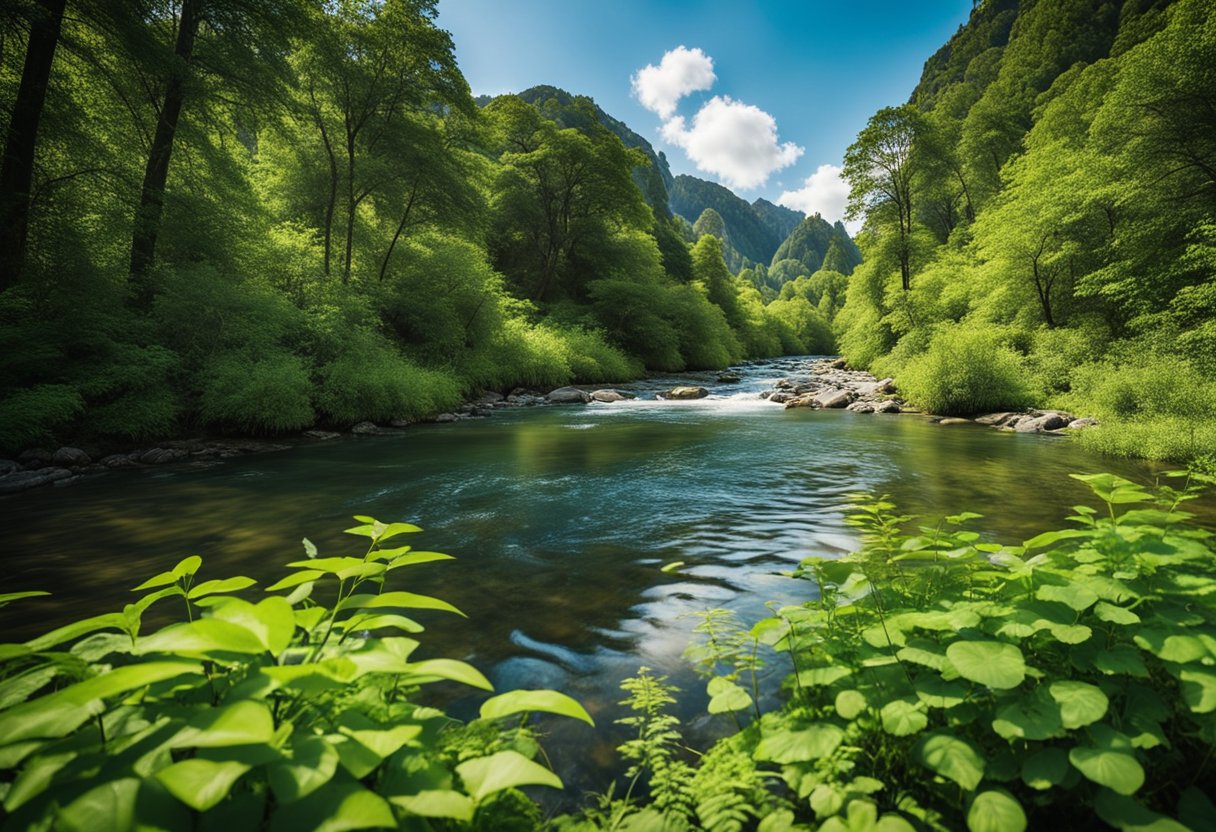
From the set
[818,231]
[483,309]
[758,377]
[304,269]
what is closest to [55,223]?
[304,269]

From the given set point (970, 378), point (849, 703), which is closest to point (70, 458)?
point (849, 703)

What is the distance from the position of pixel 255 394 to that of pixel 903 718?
1270 cm

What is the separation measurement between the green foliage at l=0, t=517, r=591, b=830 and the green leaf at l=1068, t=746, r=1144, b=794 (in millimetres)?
1465

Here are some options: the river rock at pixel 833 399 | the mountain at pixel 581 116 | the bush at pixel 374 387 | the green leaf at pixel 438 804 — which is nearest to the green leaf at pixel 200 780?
the green leaf at pixel 438 804

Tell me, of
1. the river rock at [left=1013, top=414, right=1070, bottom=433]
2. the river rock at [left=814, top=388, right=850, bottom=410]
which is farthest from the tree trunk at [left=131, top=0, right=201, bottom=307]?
the river rock at [left=1013, top=414, right=1070, bottom=433]

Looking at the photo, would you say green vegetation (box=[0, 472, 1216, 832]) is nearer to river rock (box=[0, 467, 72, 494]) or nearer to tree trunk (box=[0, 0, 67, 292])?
river rock (box=[0, 467, 72, 494])

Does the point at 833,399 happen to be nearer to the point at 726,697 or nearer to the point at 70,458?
the point at 726,697

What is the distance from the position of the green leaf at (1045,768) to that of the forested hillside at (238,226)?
12121 millimetres

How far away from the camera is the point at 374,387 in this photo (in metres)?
13.6

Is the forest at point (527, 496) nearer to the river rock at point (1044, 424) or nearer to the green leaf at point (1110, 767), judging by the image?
the green leaf at point (1110, 767)

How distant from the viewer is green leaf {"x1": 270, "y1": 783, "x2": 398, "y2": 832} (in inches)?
34.4

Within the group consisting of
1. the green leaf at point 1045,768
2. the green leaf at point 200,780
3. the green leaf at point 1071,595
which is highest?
the green leaf at point 200,780

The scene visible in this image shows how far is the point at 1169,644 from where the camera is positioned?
1.58 metres

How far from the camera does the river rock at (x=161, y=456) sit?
30.5 ft
